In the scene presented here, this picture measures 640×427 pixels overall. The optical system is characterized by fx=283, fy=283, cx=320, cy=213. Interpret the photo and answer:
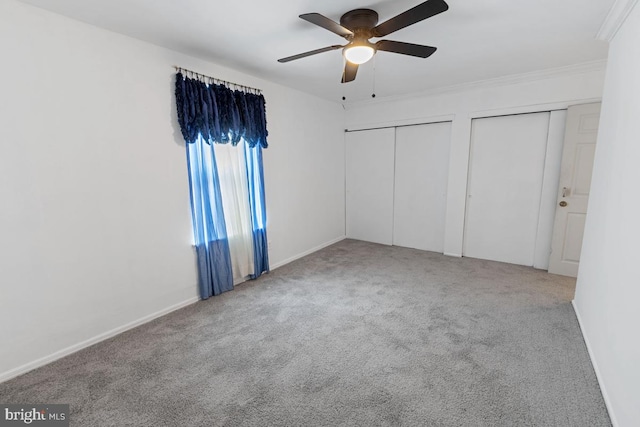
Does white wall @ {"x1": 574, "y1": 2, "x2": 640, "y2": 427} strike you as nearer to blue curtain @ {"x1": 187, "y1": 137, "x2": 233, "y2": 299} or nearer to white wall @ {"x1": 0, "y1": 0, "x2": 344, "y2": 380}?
blue curtain @ {"x1": 187, "y1": 137, "x2": 233, "y2": 299}

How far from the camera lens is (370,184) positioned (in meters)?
5.00

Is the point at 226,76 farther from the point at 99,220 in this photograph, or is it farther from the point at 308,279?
the point at 308,279

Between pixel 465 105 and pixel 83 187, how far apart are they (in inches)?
174

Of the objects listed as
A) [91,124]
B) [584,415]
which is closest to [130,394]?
[91,124]

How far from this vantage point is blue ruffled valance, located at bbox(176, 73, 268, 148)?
2.61 metres

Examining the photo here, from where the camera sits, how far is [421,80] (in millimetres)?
3592

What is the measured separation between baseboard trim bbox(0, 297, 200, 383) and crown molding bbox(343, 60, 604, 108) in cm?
405

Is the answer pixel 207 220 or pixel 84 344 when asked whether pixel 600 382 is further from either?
pixel 84 344

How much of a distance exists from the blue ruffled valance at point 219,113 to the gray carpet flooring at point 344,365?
171 cm

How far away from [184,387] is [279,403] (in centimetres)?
64

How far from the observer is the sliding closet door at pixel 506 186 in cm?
362

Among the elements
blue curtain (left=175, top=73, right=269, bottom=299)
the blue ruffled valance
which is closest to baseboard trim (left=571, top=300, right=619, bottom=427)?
blue curtain (left=175, top=73, right=269, bottom=299)

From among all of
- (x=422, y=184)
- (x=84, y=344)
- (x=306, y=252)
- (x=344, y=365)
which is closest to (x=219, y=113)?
(x=84, y=344)

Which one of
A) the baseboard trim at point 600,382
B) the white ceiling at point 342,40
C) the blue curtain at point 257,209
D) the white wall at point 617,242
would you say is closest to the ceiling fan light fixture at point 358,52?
the white ceiling at point 342,40
